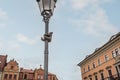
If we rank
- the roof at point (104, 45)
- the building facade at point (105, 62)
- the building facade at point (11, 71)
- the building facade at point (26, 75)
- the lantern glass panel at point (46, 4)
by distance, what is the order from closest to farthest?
1. the lantern glass panel at point (46, 4)
2. the building facade at point (105, 62)
3. the roof at point (104, 45)
4. the building facade at point (11, 71)
5. the building facade at point (26, 75)

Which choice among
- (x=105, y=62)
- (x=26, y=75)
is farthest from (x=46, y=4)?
(x=26, y=75)

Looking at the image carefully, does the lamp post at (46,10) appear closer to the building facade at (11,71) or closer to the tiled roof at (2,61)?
the building facade at (11,71)

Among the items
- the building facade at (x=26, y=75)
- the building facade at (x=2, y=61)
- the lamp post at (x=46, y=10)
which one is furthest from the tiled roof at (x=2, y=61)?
the lamp post at (x=46, y=10)

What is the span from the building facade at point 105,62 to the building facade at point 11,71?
19.6 metres

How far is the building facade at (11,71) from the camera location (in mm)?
50959

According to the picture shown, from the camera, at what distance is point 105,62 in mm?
38750

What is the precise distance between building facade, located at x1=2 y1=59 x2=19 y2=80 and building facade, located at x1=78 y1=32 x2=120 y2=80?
19581 millimetres

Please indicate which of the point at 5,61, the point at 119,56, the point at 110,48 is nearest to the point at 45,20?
the point at 119,56

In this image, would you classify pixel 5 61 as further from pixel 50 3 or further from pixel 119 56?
pixel 50 3

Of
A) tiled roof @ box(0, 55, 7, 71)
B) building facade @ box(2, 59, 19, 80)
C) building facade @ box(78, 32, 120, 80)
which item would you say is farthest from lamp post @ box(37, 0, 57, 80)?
tiled roof @ box(0, 55, 7, 71)

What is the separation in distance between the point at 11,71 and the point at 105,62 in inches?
1080

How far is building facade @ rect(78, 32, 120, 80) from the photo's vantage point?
35.2 metres

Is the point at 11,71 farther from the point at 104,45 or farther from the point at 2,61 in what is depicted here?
the point at 104,45

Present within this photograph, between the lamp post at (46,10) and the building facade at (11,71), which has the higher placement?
the building facade at (11,71)
